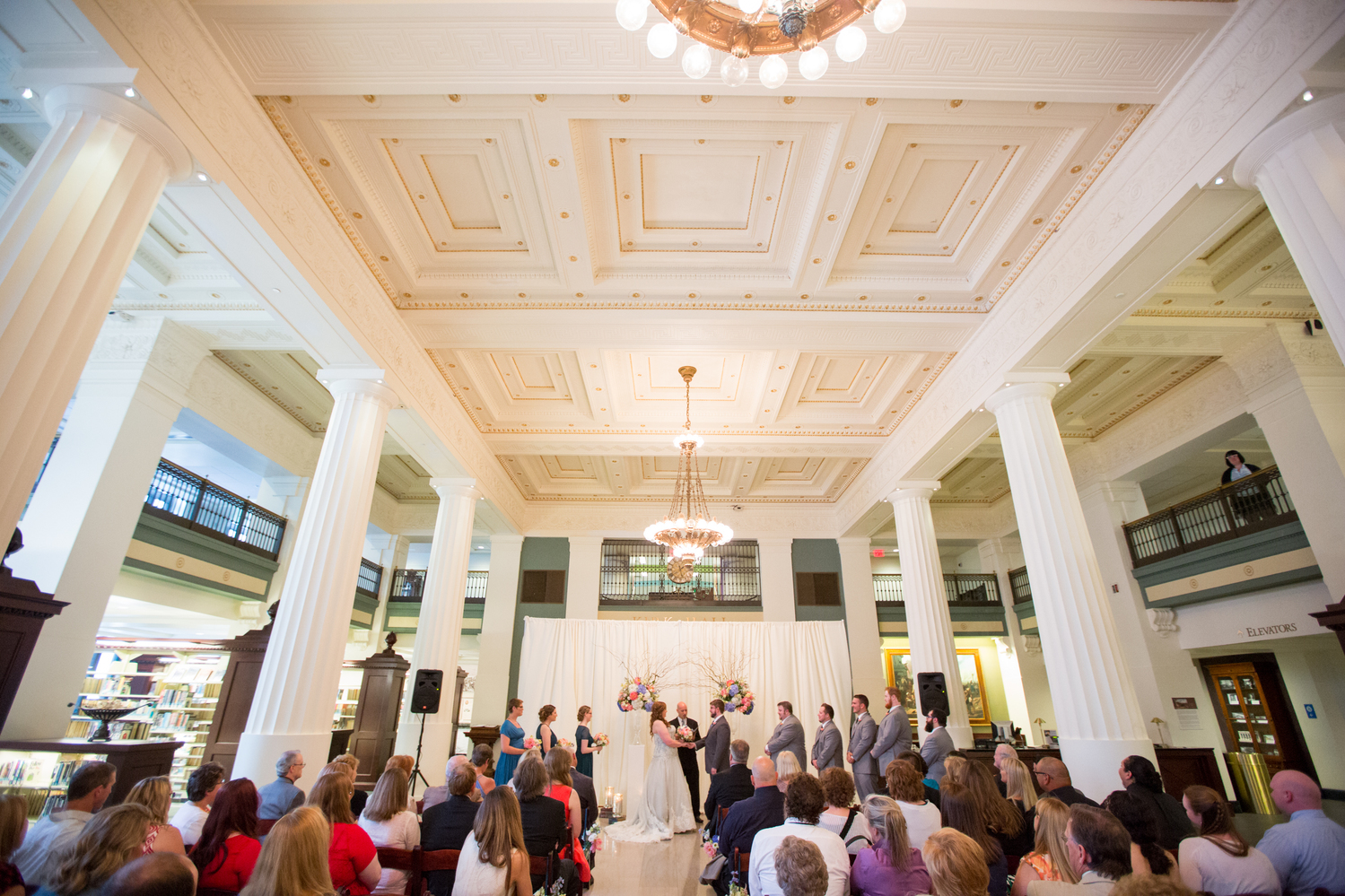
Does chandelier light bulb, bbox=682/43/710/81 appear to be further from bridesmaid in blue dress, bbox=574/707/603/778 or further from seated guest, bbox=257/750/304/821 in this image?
bridesmaid in blue dress, bbox=574/707/603/778

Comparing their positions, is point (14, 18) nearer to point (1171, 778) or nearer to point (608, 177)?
point (608, 177)

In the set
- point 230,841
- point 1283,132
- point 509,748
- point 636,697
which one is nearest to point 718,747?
point 636,697

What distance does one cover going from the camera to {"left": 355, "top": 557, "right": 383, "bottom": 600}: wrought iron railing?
41.2ft

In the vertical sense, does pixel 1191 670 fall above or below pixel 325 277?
below

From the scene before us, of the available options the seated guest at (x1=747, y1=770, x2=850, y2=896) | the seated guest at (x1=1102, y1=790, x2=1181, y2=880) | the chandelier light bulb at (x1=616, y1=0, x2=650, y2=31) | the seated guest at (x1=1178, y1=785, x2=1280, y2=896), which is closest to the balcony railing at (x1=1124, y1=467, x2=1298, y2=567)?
the seated guest at (x1=1178, y1=785, x2=1280, y2=896)

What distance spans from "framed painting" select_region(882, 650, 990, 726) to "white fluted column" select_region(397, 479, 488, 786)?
9.85m

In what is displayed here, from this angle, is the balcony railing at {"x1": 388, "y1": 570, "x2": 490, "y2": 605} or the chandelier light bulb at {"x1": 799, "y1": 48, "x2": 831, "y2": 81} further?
the balcony railing at {"x1": 388, "y1": 570, "x2": 490, "y2": 605}

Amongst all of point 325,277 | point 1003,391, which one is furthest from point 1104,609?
point 325,277

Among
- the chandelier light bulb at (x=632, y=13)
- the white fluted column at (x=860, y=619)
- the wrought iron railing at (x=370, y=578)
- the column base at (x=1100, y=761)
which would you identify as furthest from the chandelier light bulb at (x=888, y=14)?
the wrought iron railing at (x=370, y=578)

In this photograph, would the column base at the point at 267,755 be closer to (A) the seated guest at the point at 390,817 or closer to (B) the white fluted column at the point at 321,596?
(B) the white fluted column at the point at 321,596

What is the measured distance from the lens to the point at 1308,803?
9.44 ft

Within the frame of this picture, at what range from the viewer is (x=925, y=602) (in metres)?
8.63

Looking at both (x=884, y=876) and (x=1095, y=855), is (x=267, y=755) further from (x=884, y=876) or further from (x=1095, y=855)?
(x=1095, y=855)

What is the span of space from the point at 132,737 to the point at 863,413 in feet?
33.8
